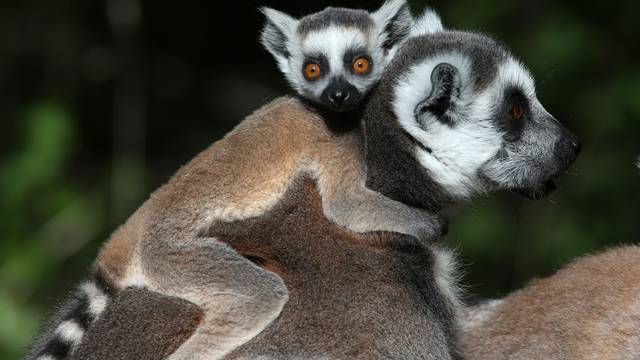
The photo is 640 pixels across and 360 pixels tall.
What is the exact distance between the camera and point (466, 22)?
8.45 metres

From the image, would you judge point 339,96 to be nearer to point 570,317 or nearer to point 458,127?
point 458,127

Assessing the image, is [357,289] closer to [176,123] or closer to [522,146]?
[522,146]

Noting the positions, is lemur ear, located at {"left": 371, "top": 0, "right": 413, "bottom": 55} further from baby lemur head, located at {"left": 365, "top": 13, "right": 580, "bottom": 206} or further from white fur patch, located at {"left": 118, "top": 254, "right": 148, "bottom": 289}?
white fur patch, located at {"left": 118, "top": 254, "right": 148, "bottom": 289}

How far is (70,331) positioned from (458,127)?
178 cm

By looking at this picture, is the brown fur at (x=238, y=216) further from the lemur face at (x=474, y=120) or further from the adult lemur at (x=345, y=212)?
the lemur face at (x=474, y=120)

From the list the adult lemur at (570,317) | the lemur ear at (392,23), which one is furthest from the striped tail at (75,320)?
the lemur ear at (392,23)

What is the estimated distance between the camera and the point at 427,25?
15.2 feet

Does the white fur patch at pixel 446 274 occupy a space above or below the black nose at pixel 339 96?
below

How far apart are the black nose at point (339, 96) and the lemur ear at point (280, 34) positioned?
0.85 metres

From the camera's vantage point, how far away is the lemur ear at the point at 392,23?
4.79 metres

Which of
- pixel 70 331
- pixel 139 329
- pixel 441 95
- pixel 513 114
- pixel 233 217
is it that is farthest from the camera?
pixel 513 114

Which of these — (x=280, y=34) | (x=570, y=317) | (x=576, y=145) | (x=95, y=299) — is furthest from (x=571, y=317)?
(x=280, y=34)

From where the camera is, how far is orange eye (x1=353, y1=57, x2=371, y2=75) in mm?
4523

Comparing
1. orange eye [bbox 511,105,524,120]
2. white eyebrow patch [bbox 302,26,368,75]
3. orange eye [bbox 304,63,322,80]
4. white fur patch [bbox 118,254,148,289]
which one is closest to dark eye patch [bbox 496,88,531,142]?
orange eye [bbox 511,105,524,120]
